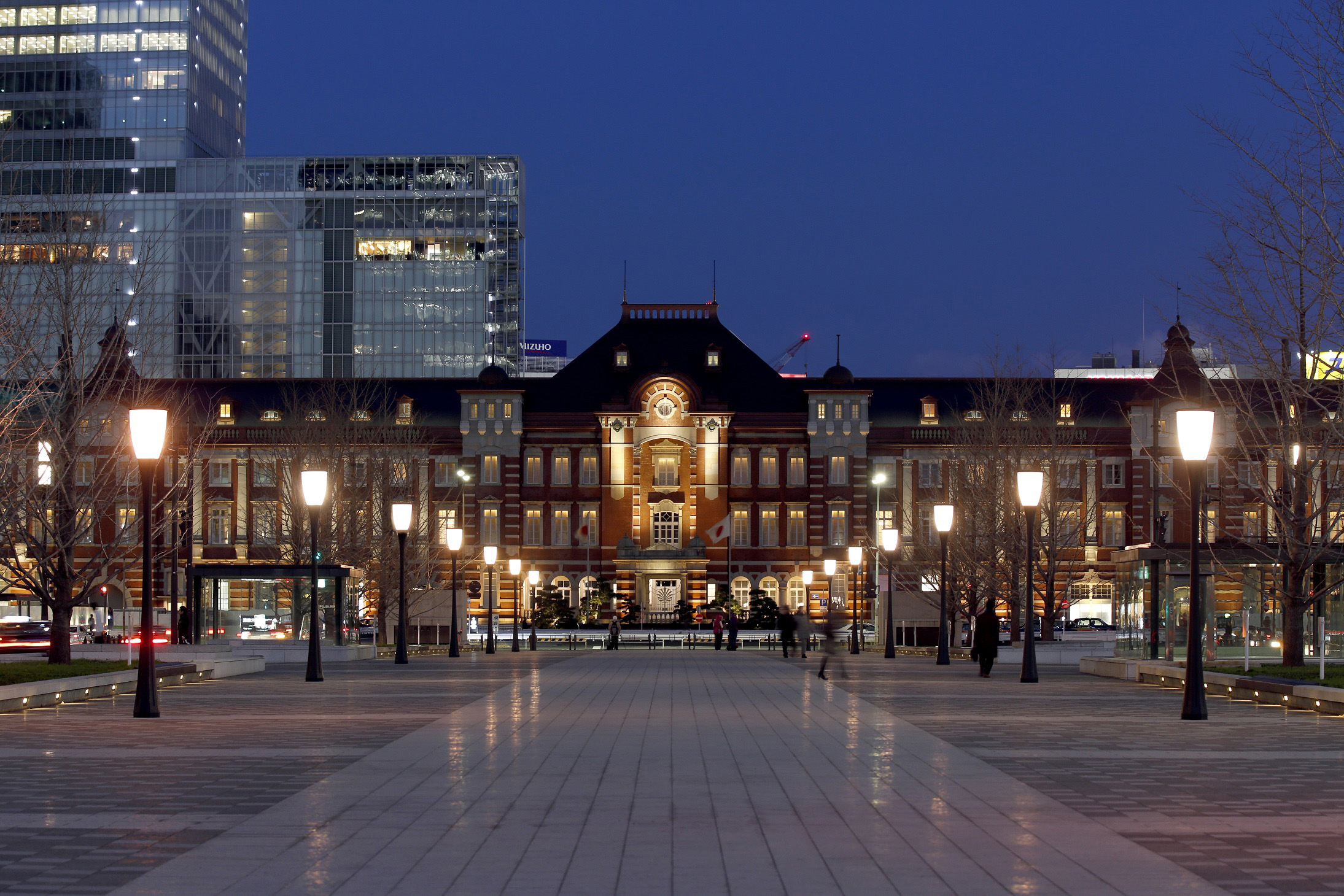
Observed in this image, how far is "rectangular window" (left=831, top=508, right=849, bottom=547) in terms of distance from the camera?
9156 centimetres

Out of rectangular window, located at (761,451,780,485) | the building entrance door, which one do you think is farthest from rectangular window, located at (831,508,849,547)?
the building entrance door

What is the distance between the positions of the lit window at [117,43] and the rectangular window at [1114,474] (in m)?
92.1

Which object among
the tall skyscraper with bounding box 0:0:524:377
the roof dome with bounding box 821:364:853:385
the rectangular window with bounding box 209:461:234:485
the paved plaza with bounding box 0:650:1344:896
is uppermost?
the tall skyscraper with bounding box 0:0:524:377

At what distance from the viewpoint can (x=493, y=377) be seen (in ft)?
302

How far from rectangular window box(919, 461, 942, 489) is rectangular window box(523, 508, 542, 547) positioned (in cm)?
2306

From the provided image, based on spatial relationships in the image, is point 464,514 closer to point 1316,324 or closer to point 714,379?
point 714,379

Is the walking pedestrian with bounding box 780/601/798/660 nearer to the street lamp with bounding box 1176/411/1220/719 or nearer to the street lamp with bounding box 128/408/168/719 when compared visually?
the street lamp with bounding box 1176/411/1220/719

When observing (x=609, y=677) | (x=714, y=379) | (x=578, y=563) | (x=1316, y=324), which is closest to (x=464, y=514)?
(x=578, y=563)

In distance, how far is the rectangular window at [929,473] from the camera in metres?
92.6

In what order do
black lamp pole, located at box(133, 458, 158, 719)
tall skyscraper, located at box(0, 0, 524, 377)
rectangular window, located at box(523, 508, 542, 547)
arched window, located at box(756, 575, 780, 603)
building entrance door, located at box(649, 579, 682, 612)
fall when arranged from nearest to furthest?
black lamp pole, located at box(133, 458, 158, 719)
building entrance door, located at box(649, 579, 682, 612)
arched window, located at box(756, 575, 780, 603)
rectangular window, located at box(523, 508, 542, 547)
tall skyscraper, located at box(0, 0, 524, 377)

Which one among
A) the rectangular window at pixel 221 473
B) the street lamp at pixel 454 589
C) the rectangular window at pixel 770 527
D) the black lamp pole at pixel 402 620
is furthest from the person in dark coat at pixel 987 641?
the rectangular window at pixel 221 473

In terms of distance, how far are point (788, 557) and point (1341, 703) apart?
228ft

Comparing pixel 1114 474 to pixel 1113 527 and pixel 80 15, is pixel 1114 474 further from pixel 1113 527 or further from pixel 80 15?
pixel 80 15

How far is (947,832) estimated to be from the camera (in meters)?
11.2
